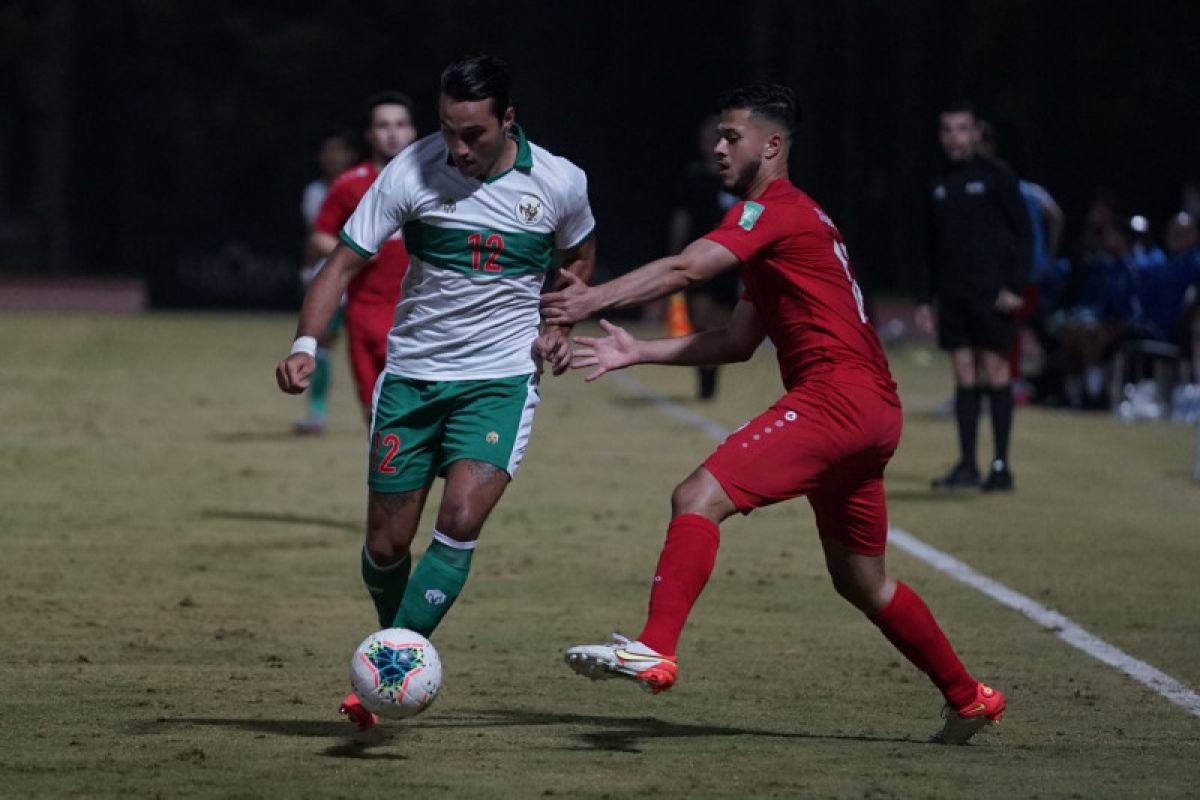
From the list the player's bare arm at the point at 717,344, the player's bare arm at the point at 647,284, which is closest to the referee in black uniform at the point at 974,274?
the player's bare arm at the point at 717,344

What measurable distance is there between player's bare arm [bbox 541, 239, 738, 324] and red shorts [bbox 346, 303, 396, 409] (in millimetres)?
5186

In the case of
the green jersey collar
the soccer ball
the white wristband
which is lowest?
the soccer ball

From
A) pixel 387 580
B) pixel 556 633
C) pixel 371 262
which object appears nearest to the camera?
pixel 387 580

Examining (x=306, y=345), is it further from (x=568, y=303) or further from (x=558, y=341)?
(x=568, y=303)

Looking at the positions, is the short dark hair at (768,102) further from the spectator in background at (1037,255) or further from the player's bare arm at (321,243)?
the spectator in background at (1037,255)

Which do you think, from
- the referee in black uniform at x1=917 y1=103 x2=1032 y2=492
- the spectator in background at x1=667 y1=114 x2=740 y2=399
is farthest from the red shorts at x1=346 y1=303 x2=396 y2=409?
the spectator in background at x1=667 y1=114 x2=740 y2=399

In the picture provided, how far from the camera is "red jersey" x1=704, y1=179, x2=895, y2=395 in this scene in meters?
6.88

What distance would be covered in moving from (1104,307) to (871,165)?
100 ft

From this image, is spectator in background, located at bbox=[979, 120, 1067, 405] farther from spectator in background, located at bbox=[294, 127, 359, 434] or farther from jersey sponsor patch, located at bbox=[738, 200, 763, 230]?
jersey sponsor patch, located at bbox=[738, 200, 763, 230]

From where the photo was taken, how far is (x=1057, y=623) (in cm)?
973

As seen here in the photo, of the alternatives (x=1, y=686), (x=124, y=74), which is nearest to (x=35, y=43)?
(x=124, y=74)

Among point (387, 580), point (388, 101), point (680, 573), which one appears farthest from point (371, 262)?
point (680, 573)

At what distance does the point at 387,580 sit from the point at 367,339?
4321 mm

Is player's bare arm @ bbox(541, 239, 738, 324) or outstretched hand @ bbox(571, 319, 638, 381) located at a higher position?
player's bare arm @ bbox(541, 239, 738, 324)
